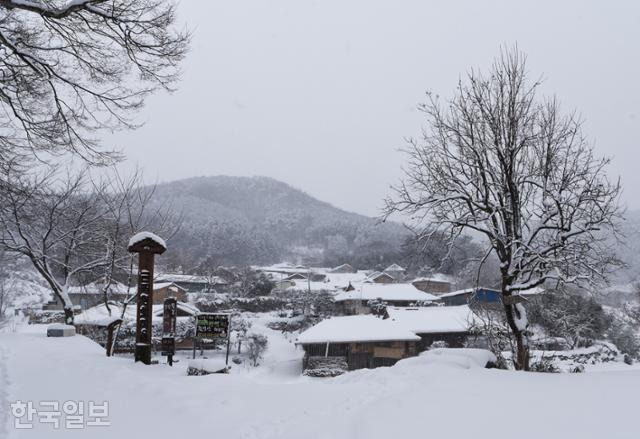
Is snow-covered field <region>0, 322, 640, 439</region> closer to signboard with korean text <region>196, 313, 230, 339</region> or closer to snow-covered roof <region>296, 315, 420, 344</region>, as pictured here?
signboard with korean text <region>196, 313, 230, 339</region>

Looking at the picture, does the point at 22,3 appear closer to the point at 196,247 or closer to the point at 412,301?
the point at 412,301

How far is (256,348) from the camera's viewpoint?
34781 mm

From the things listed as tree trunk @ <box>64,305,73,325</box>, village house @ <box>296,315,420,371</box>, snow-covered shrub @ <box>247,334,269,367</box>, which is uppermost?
tree trunk @ <box>64,305,73,325</box>

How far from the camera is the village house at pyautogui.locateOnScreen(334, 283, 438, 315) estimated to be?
5219 cm

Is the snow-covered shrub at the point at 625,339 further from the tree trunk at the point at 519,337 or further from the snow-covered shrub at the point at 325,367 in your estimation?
the tree trunk at the point at 519,337

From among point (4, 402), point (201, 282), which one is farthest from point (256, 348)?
point (201, 282)

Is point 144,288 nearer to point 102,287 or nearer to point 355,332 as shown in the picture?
point 102,287

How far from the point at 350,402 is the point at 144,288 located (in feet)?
19.0

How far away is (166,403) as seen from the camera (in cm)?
634

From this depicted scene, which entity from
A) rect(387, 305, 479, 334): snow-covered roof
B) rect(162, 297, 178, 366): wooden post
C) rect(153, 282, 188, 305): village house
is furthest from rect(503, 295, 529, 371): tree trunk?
rect(153, 282, 188, 305): village house

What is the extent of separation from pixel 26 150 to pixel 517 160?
35.2ft

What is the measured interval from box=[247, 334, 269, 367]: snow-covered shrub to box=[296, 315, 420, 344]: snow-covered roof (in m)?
5.40

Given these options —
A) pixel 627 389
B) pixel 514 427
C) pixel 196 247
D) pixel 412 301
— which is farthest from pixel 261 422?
pixel 196 247

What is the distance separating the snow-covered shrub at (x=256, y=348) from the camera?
34250 millimetres
